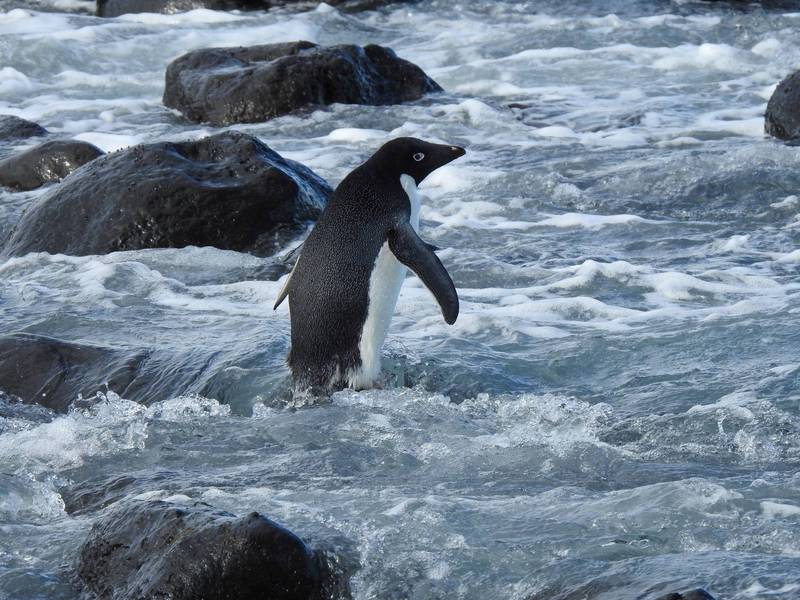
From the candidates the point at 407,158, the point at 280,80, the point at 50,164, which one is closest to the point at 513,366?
the point at 407,158

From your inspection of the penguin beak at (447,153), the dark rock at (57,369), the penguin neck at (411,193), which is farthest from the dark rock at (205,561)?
the penguin beak at (447,153)

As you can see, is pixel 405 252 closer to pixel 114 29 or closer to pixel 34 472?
pixel 34 472

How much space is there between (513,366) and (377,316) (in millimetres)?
727

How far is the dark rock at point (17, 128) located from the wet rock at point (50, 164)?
1749 mm

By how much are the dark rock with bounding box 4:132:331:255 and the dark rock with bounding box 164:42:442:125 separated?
324cm

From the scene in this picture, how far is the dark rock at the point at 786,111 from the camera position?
34.5ft

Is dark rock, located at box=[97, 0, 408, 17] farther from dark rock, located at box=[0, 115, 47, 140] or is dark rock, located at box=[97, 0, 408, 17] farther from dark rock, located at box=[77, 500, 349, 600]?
dark rock, located at box=[77, 500, 349, 600]

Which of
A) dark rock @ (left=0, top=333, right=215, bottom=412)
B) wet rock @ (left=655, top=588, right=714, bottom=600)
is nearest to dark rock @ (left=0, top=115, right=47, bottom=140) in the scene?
dark rock @ (left=0, top=333, right=215, bottom=412)

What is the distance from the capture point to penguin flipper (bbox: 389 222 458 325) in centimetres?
589

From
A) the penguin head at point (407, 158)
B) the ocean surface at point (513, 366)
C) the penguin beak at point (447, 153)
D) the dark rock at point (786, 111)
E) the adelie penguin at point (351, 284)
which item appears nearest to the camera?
the ocean surface at point (513, 366)

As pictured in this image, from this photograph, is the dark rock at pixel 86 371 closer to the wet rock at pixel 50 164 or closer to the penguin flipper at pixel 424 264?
the penguin flipper at pixel 424 264

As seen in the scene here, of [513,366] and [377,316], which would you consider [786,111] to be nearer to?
[513,366]

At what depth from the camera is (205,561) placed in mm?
3949

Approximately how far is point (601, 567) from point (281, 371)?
2435 mm
